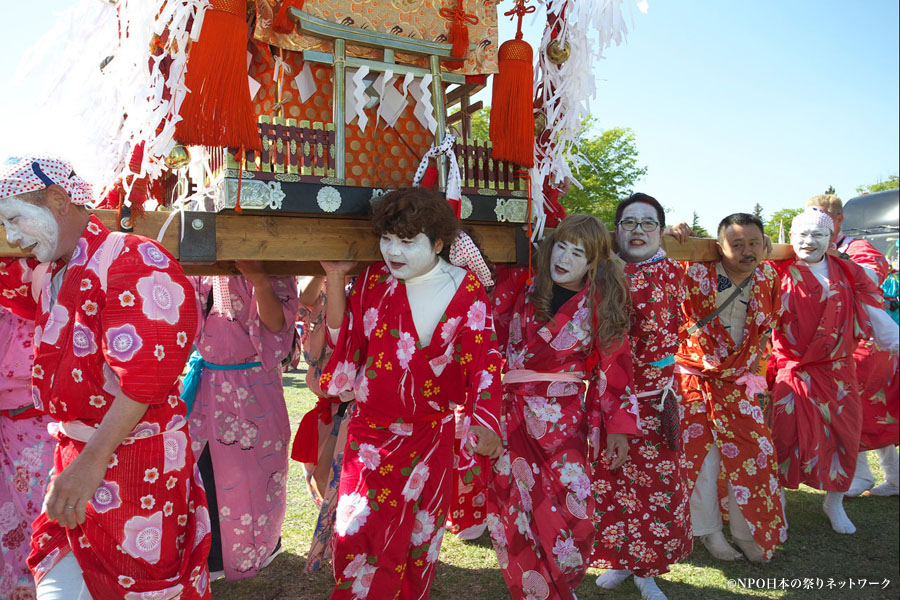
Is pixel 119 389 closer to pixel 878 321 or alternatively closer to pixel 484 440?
pixel 484 440

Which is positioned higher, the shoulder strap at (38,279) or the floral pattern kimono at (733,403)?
the shoulder strap at (38,279)

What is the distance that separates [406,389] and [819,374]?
11.5ft

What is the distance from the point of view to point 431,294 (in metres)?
3.09

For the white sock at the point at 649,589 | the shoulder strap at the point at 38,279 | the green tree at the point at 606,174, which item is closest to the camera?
the shoulder strap at the point at 38,279

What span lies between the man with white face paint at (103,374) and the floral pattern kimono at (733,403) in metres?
3.30

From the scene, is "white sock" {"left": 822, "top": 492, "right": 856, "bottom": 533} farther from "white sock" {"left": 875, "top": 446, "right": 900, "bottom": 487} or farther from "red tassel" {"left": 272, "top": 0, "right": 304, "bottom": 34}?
"red tassel" {"left": 272, "top": 0, "right": 304, "bottom": 34}

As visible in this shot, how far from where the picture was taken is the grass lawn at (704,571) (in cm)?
384

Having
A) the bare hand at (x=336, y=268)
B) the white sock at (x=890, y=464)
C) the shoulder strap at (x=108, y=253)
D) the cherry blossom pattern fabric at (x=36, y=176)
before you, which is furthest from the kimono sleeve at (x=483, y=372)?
the white sock at (x=890, y=464)

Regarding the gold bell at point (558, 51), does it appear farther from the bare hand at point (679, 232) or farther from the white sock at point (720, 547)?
the white sock at point (720, 547)

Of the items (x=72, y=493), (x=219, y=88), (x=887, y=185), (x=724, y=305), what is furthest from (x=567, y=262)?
(x=887, y=185)

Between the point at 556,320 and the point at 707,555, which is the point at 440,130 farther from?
the point at 707,555

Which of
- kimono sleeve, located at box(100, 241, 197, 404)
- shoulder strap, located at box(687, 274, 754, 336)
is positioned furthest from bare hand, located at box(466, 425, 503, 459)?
shoulder strap, located at box(687, 274, 754, 336)

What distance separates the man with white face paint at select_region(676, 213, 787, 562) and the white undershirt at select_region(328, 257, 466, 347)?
2.19 meters

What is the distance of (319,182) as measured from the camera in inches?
110
